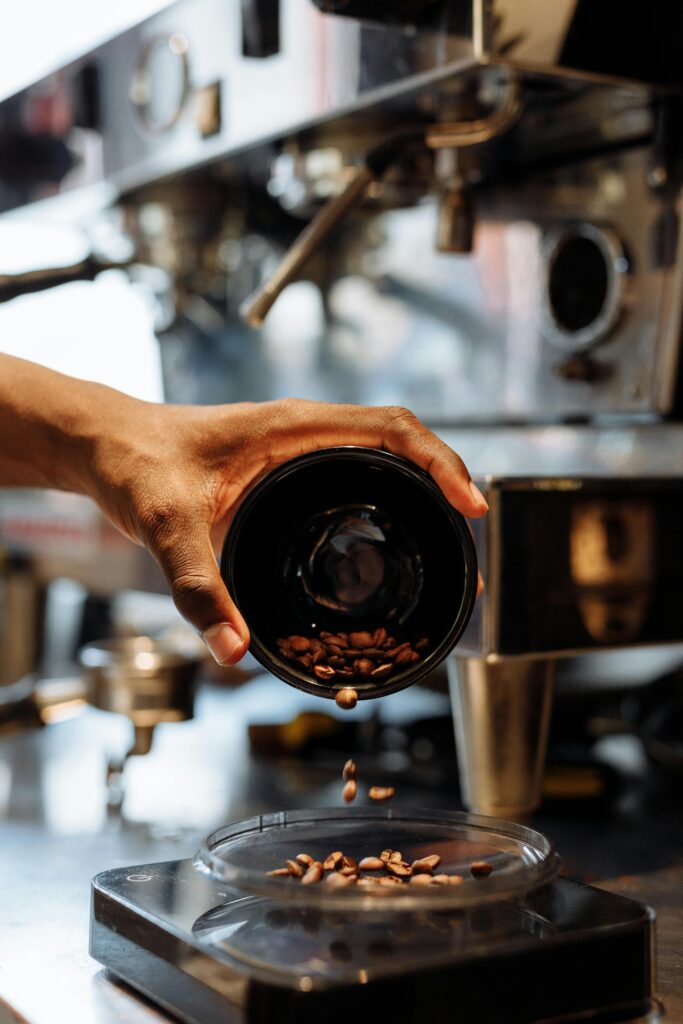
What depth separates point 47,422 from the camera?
106 cm

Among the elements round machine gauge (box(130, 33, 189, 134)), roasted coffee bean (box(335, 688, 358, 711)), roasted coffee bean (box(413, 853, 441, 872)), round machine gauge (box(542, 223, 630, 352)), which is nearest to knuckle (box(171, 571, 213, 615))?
roasted coffee bean (box(335, 688, 358, 711))

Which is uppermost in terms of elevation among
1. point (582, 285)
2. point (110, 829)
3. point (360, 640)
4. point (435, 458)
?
point (582, 285)

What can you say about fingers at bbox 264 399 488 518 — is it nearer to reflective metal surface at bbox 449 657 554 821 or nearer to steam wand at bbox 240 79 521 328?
reflective metal surface at bbox 449 657 554 821

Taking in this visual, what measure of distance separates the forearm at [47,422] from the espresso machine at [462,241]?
0.99 feet

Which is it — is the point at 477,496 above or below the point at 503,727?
above

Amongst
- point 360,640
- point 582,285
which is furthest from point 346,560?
point 582,285

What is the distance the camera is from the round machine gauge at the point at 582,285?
1.29 m

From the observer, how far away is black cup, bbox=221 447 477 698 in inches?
35.4

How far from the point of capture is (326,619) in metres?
0.94

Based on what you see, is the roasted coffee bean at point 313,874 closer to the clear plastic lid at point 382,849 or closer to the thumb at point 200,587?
the clear plastic lid at point 382,849

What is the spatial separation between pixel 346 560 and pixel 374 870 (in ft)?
0.75

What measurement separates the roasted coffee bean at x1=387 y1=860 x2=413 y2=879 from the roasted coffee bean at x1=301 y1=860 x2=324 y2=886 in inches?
1.8

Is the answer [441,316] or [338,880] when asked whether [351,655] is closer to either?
[338,880]

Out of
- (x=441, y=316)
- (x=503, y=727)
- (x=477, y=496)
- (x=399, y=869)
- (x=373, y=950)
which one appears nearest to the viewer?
(x=373, y=950)
